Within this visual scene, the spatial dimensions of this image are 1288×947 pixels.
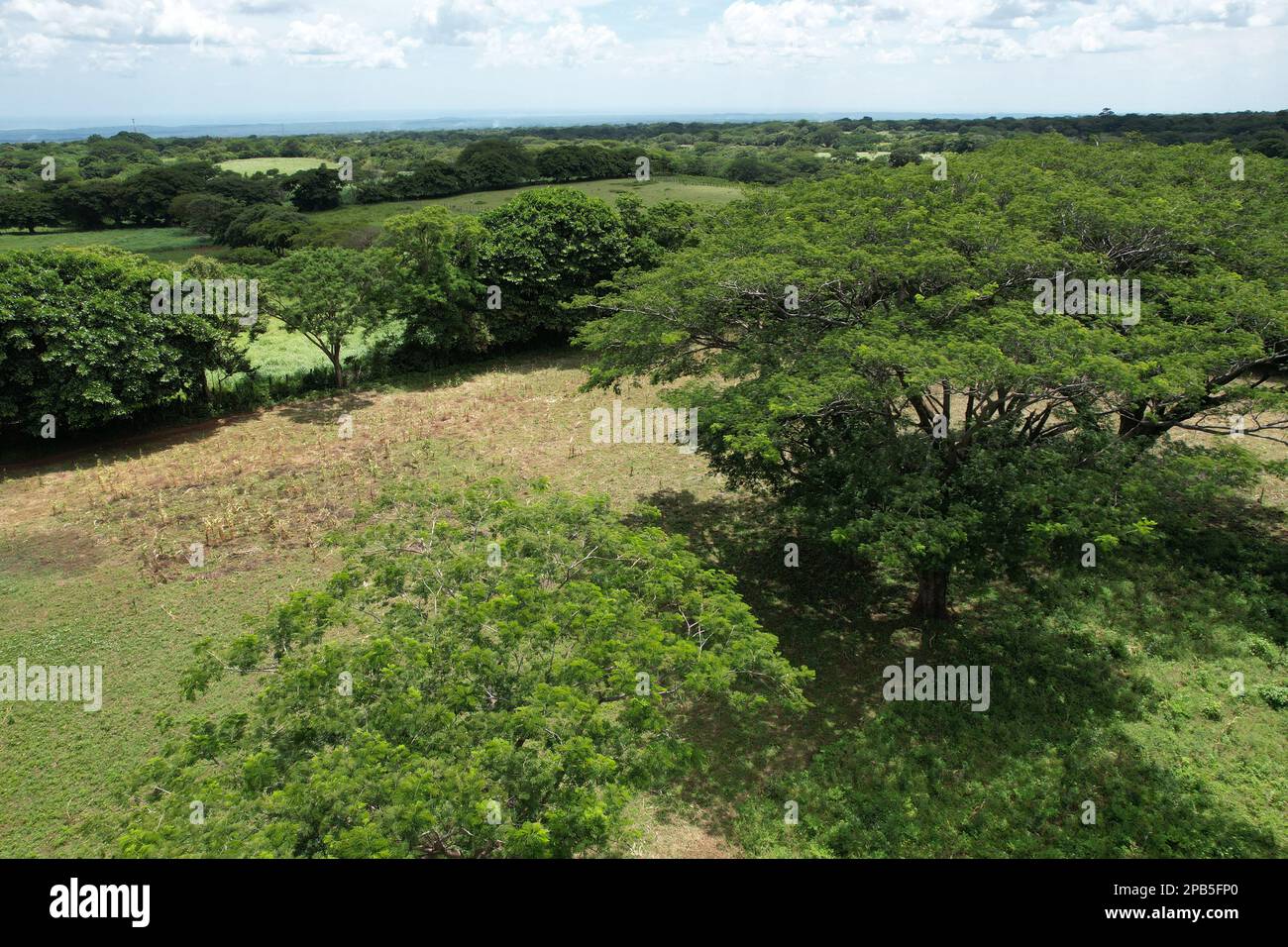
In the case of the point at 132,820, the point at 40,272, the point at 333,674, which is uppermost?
the point at 40,272

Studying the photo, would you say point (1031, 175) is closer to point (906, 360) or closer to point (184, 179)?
point (906, 360)

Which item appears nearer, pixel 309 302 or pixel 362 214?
pixel 309 302

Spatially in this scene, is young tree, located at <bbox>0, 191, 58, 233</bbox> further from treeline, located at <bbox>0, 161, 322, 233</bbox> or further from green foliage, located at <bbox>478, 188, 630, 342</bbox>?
green foliage, located at <bbox>478, 188, 630, 342</bbox>

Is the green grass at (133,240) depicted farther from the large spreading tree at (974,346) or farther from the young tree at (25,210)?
the large spreading tree at (974,346)

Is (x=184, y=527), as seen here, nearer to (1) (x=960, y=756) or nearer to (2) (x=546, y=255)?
(1) (x=960, y=756)

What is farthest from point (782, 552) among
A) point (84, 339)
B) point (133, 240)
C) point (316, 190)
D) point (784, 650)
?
point (316, 190)

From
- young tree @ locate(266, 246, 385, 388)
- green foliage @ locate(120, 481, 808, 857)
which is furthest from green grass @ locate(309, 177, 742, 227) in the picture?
green foliage @ locate(120, 481, 808, 857)

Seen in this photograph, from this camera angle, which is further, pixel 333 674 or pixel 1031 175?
pixel 1031 175

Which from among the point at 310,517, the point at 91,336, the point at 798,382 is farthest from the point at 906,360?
the point at 91,336
